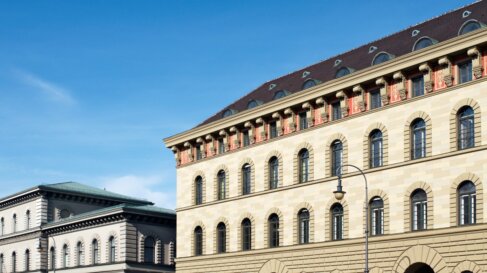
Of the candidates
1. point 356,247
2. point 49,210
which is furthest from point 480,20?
point 49,210

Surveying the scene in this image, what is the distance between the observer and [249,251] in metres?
60.0

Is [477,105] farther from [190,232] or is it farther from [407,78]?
[190,232]

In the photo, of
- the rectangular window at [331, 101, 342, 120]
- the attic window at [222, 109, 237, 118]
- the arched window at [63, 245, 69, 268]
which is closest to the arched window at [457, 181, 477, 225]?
the rectangular window at [331, 101, 342, 120]

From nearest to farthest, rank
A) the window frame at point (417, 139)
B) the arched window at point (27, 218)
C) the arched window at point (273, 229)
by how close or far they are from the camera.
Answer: the window frame at point (417, 139) < the arched window at point (273, 229) < the arched window at point (27, 218)

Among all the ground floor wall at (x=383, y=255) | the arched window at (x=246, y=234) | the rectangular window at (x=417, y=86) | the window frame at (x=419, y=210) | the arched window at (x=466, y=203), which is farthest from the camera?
the arched window at (x=246, y=234)

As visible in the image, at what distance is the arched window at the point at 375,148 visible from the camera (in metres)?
50.8

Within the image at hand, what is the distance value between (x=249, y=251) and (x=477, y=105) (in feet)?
71.3

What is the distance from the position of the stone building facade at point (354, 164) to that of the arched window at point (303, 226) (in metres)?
0.10

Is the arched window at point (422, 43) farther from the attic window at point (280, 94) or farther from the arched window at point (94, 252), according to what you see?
the arched window at point (94, 252)

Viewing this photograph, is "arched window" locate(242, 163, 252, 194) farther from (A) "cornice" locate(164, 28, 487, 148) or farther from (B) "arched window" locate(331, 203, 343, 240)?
(B) "arched window" locate(331, 203, 343, 240)

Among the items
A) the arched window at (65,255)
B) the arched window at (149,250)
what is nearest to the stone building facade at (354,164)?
the arched window at (149,250)

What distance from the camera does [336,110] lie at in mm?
54375

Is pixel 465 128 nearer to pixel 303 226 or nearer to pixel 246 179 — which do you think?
pixel 303 226

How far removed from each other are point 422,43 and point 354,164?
842 centimetres
